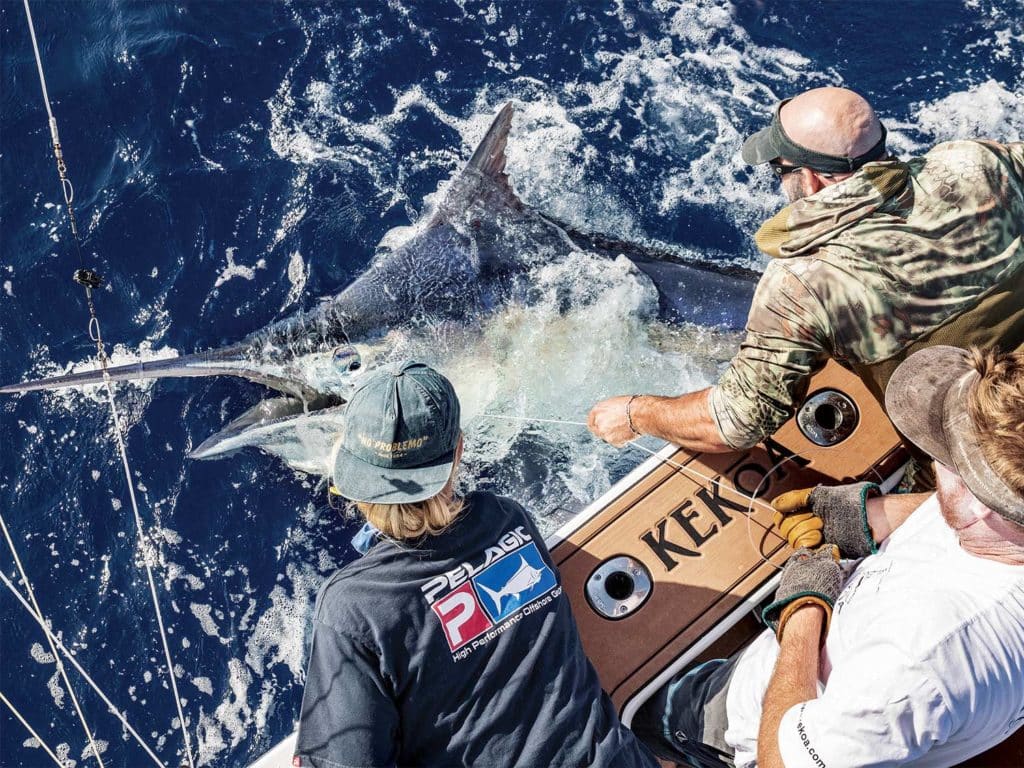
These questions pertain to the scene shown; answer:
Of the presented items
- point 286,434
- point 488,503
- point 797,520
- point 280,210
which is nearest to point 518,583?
point 488,503

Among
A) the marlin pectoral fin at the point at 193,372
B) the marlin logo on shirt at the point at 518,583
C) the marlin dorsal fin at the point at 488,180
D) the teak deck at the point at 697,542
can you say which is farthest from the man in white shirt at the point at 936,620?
the marlin dorsal fin at the point at 488,180

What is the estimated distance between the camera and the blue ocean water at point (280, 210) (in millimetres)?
3650

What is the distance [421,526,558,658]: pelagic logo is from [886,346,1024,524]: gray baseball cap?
84 centimetres

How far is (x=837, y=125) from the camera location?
7.84ft

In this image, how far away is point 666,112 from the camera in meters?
5.22

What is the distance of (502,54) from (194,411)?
3.14m

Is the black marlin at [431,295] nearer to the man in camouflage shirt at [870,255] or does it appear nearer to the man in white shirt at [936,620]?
the man in camouflage shirt at [870,255]

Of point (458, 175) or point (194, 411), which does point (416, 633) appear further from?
point (458, 175)

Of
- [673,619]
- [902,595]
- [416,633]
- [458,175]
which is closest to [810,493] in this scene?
[673,619]

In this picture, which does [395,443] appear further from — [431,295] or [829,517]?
[431,295]

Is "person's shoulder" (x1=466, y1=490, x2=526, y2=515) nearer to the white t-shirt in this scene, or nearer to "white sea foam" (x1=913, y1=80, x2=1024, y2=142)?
the white t-shirt

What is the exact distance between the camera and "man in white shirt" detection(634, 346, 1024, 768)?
1.38m

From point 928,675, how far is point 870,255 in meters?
1.32

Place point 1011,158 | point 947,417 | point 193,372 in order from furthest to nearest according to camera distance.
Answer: point 193,372
point 1011,158
point 947,417
